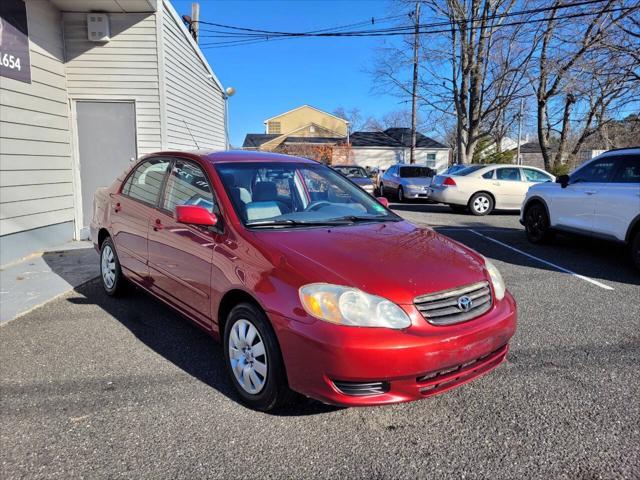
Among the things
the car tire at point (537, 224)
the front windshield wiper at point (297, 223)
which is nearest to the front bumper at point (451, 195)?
the car tire at point (537, 224)

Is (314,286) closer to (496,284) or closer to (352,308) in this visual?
(352,308)

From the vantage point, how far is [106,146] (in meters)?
8.41

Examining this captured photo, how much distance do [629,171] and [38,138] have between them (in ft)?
28.7

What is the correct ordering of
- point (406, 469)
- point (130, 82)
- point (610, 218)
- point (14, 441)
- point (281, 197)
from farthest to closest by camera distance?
point (130, 82), point (610, 218), point (281, 197), point (14, 441), point (406, 469)

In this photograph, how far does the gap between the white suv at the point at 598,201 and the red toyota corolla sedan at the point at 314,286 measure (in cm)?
419

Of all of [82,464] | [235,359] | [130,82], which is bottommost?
[82,464]

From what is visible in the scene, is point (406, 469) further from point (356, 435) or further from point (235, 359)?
point (235, 359)

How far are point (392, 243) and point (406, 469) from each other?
1.36 meters

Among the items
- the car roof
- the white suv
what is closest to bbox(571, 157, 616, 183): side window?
the white suv

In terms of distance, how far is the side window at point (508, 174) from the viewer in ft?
43.1

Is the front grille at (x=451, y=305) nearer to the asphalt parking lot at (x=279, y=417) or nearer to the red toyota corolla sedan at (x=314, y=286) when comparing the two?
the red toyota corolla sedan at (x=314, y=286)

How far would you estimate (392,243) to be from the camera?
10.1 feet

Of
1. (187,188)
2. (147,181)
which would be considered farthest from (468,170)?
(187,188)

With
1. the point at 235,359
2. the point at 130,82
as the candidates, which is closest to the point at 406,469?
the point at 235,359
